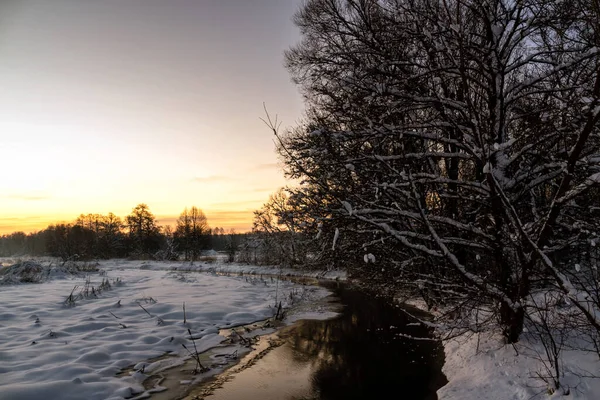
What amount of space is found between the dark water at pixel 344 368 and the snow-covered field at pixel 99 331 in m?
1.79

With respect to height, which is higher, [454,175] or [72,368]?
[454,175]

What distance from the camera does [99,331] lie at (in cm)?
831

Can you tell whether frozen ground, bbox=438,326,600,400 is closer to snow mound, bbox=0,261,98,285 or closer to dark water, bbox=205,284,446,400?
dark water, bbox=205,284,446,400

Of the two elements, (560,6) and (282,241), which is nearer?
(560,6)

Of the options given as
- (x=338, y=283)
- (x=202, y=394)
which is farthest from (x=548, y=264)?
(x=338, y=283)

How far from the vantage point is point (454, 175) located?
28.0 feet

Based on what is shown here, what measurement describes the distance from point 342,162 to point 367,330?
6580 mm

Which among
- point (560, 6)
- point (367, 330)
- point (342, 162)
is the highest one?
point (560, 6)

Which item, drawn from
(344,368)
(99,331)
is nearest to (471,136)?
(344,368)

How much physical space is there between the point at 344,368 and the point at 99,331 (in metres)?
5.80

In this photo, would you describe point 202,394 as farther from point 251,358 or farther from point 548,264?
point 548,264

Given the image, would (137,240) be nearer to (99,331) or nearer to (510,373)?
(99,331)

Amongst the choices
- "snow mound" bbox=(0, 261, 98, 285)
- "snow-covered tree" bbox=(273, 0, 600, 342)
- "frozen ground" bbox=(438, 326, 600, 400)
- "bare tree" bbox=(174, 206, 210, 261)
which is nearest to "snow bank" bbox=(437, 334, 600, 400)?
"frozen ground" bbox=(438, 326, 600, 400)

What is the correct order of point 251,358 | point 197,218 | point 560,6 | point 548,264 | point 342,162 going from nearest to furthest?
point 548,264 → point 560,6 → point 342,162 → point 251,358 → point 197,218
